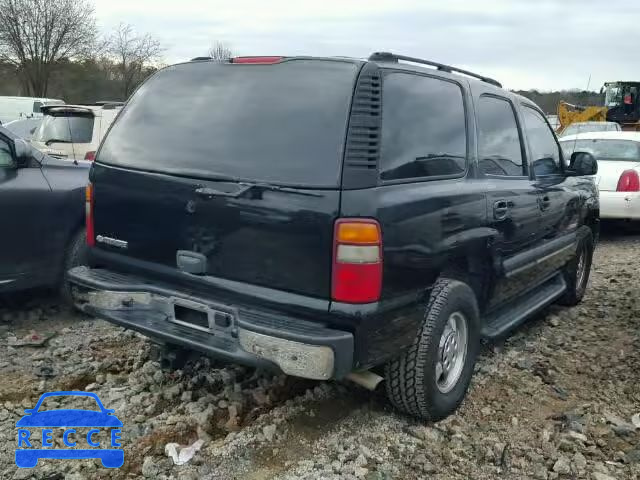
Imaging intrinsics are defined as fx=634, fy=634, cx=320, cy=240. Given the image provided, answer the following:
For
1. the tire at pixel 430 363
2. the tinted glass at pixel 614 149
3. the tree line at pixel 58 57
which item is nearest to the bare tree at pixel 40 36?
the tree line at pixel 58 57

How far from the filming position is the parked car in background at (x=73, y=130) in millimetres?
8711

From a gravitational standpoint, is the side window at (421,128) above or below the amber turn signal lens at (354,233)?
above

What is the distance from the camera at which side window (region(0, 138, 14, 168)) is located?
4.67m

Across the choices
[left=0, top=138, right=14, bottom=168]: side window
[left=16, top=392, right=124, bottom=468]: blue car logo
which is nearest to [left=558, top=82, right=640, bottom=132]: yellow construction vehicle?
[left=0, top=138, right=14, bottom=168]: side window

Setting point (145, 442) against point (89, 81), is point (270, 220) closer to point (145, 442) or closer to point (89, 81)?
point (145, 442)

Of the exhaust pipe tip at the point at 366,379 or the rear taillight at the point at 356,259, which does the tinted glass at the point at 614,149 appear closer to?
the exhaust pipe tip at the point at 366,379

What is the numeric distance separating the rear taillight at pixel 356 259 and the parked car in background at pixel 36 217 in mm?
2894

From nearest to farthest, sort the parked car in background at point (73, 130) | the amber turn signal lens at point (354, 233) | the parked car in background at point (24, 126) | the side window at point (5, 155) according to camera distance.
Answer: the amber turn signal lens at point (354, 233)
the side window at point (5, 155)
the parked car in background at point (73, 130)
the parked car in background at point (24, 126)

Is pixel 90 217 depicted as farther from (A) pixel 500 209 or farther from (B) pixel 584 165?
(B) pixel 584 165

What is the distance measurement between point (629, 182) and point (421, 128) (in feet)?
21.5

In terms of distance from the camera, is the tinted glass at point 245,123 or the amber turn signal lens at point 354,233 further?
the tinted glass at point 245,123

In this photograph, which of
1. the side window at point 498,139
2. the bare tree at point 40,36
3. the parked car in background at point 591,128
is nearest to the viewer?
the side window at point 498,139

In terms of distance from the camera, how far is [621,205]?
8.62m

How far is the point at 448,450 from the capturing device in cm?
318
